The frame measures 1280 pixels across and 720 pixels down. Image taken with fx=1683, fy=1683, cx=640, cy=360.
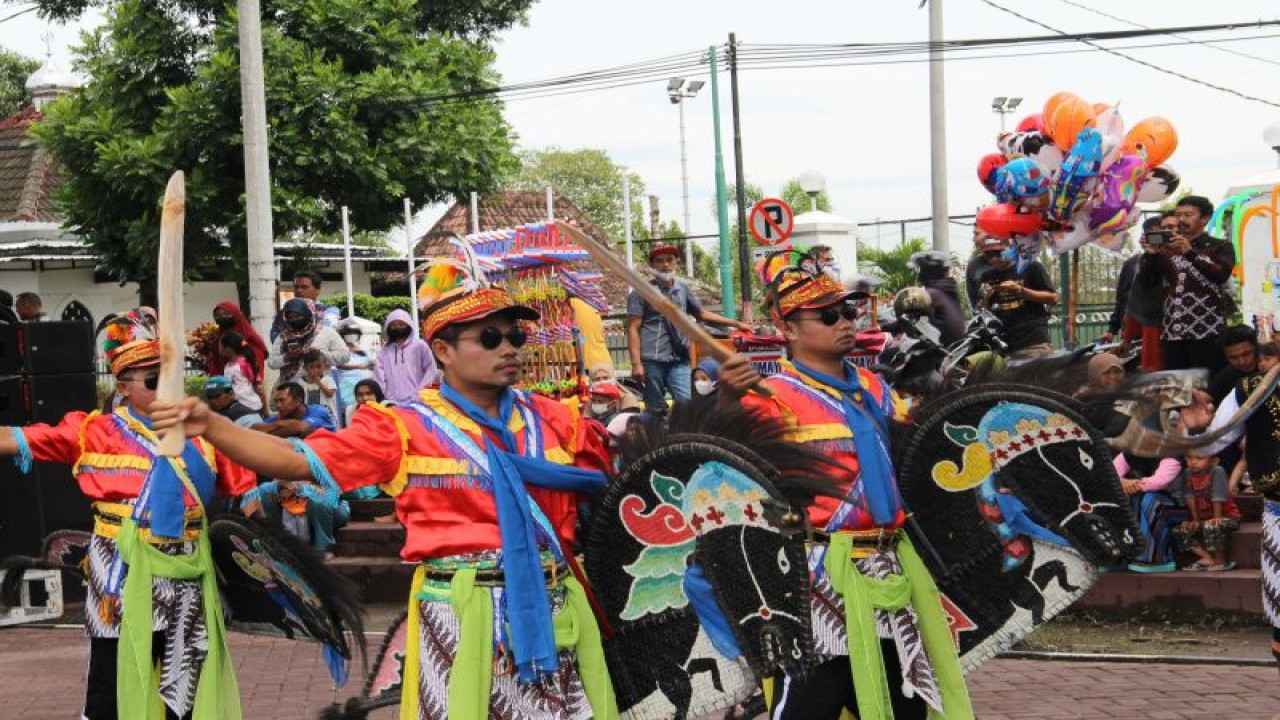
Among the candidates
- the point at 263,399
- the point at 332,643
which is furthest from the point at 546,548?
the point at 263,399

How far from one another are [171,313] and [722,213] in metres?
21.2

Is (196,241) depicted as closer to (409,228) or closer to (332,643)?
(409,228)

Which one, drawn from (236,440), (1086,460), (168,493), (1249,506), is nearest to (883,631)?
(1086,460)

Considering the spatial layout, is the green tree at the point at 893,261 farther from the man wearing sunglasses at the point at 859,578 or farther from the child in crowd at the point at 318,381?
the man wearing sunglasses at the point at 859,578

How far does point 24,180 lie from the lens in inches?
1420

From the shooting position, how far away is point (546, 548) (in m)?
4.65

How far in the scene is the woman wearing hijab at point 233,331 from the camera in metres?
12.9

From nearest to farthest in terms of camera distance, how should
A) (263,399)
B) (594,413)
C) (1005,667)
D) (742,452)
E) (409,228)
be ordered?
(742,452) < (1005,667) < (594,413) < (263,399) < (409,228)

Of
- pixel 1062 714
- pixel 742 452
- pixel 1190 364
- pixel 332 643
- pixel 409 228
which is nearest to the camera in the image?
pixel 742 452

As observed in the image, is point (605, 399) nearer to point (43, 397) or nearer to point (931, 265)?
point (931, 265)

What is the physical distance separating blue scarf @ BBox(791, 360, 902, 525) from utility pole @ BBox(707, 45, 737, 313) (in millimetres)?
17819

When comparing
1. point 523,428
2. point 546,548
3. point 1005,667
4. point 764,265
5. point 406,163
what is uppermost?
point 406,163

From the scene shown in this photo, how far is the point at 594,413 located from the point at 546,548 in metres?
6.89

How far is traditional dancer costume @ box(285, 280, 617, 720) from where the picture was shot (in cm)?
452
